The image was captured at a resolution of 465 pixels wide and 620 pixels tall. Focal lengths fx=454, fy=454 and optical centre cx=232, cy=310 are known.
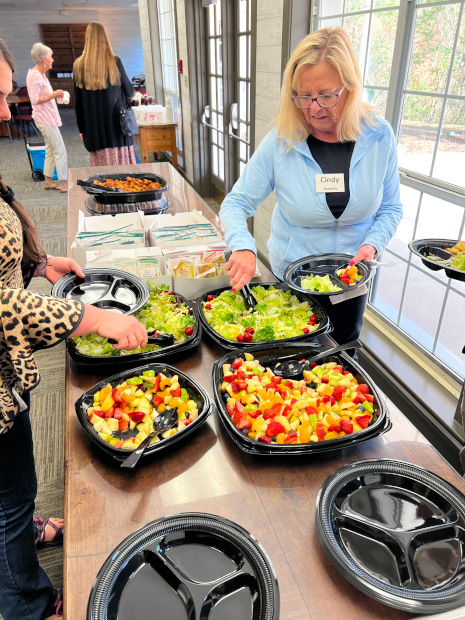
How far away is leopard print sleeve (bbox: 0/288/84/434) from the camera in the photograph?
2.83 feet

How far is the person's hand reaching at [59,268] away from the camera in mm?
1469

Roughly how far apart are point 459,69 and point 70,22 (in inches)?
631

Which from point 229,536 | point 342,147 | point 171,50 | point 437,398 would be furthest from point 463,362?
point 171,50

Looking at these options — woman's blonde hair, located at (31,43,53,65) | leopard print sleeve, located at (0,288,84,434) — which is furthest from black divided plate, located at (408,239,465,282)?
woman's blonde hair, located at (31,43,53,65)

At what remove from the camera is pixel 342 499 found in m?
0.86

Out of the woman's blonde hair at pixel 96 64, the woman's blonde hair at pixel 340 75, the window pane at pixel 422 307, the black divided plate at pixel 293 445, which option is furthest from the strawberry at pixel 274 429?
the woman's blonde hair at pixel 96 64

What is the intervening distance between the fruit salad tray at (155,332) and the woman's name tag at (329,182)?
0.60 meters

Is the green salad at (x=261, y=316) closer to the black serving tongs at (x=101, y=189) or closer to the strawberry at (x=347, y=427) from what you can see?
the strawberry at (x=347, y=427)

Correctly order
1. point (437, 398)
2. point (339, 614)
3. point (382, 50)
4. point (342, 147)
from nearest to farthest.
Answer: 1. point (339, 614)
2. point (342, 147)
3. point (437, 398)
4. point (382, 50)

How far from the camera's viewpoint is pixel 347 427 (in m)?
0.98

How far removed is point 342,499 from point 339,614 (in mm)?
194

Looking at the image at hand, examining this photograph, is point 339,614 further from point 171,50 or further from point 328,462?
point 171,50

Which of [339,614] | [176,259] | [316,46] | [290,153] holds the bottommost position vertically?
[339,614]

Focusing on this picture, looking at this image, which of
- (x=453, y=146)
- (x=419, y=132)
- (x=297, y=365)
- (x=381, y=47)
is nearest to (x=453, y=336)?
(x=453, y=146)
